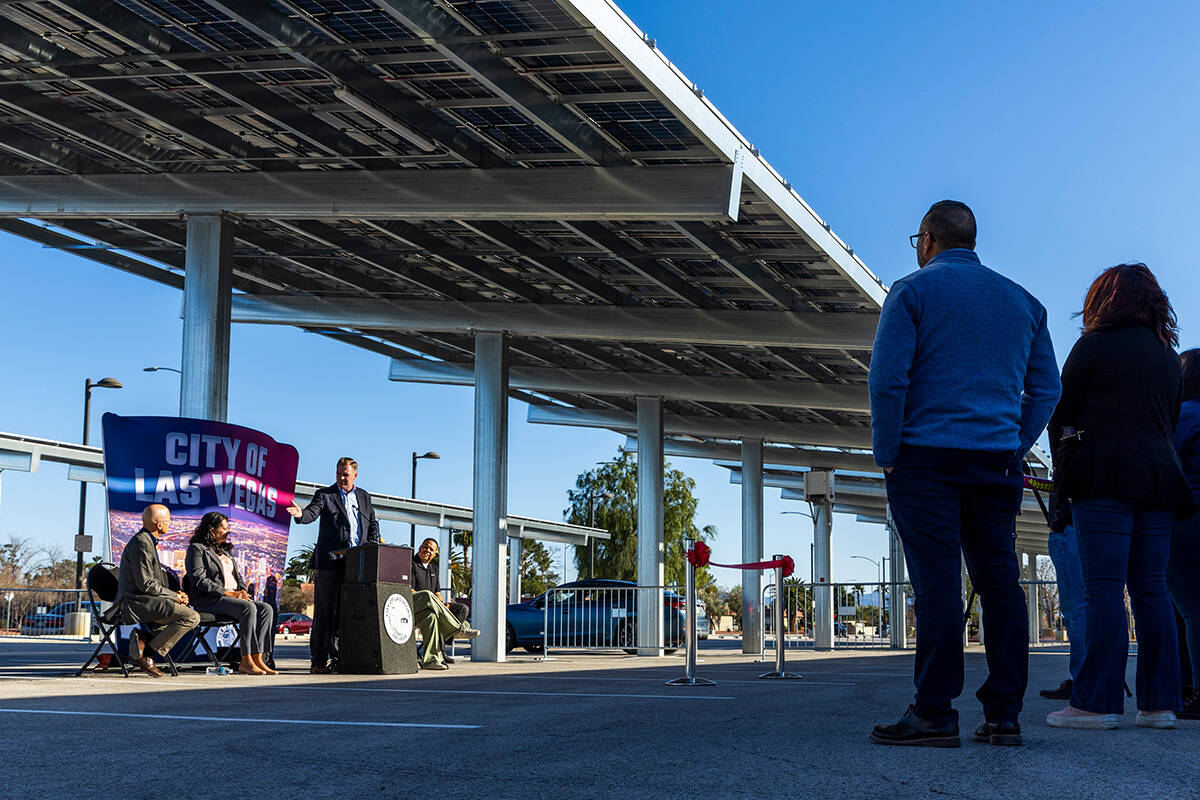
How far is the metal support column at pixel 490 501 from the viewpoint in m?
21.9

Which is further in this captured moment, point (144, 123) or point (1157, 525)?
point (144, 123)

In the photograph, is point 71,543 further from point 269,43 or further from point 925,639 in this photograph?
point 925,639

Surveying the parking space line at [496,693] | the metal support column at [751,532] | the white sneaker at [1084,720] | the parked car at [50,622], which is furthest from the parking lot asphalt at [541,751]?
the parked car at [50,622]

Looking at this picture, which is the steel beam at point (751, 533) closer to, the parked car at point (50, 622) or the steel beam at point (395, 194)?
the steel beam at point (395, 194)

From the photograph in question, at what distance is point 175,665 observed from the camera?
456 inches

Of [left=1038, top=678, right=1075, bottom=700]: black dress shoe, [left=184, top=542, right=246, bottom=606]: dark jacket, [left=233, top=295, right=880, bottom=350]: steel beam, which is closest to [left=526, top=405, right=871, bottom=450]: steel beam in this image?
[left=233, top=295, right=880, bottom=350]: steel beam

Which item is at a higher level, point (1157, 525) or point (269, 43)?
point (269, 43)

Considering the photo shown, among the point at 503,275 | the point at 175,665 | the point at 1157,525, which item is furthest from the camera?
the point at 503,275

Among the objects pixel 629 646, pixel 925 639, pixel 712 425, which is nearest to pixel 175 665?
pixel 925 639

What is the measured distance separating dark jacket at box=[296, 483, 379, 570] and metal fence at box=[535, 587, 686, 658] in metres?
11.2

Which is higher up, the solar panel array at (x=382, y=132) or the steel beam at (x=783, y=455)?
the solar panel array at (x=382, y=132)

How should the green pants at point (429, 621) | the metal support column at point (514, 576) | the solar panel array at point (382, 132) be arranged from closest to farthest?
the solar panel array at point (382, 132)
the green pants at point (429, 621)
the metal support column at point (514, 576)

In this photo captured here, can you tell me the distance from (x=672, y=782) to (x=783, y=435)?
96.5ft

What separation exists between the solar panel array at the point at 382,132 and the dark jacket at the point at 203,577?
15.9 feet
